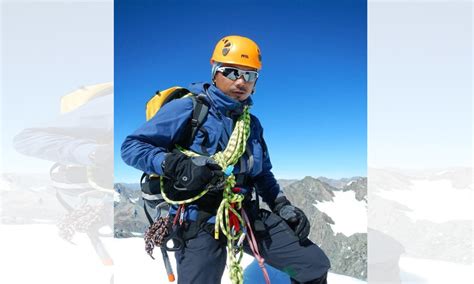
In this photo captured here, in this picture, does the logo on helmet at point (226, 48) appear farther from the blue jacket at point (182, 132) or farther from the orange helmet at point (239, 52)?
the blue jacket at point (182, 132)

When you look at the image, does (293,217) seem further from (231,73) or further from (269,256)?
(231,73)

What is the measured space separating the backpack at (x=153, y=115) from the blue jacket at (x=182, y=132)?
41mm

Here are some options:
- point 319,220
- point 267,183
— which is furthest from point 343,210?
point 267,183

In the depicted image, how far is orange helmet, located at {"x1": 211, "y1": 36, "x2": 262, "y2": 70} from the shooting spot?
247cm

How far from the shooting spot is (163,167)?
2133 millimetres

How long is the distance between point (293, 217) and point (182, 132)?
1.07 metres

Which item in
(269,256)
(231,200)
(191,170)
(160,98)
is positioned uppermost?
(160,98)

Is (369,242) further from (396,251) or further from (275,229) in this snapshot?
(275,229)

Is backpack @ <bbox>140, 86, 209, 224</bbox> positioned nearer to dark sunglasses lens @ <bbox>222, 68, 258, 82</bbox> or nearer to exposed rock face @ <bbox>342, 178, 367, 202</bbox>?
dark sunglasses lens @ <bbox>222, 68, 258, 82</bbox>

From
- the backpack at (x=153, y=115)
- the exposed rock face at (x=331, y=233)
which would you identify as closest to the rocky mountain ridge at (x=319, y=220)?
the exposed rock face at (x=331, y=233)

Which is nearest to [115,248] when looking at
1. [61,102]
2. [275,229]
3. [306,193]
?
[61,102]

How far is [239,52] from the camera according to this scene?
8.10 feet

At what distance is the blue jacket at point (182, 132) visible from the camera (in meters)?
2.22

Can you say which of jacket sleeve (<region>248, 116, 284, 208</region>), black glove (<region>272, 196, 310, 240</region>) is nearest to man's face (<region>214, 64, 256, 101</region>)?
jacket sleeve (<region>248, 116, 284, 208</region>)
